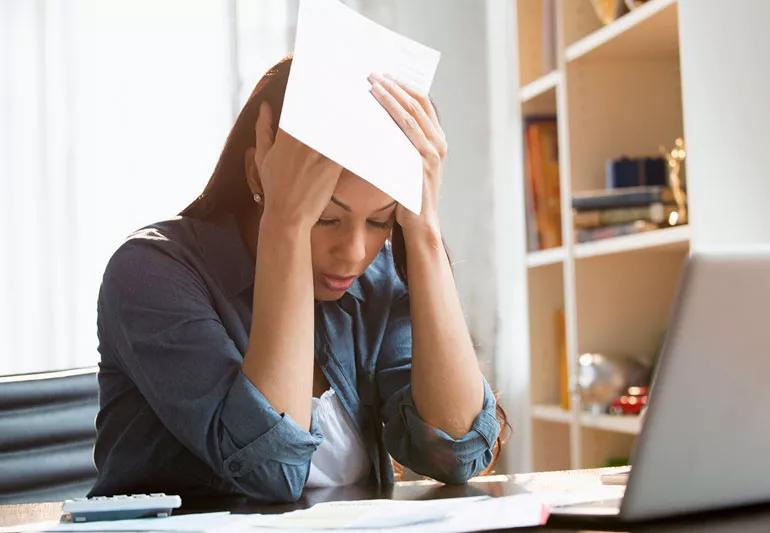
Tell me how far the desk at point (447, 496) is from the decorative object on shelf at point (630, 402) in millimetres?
1166

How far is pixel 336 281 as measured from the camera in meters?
1.23

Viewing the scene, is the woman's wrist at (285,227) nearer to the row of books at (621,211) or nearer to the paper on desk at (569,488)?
the paper on desk at (569,488)

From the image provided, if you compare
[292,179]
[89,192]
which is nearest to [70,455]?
[292,179]

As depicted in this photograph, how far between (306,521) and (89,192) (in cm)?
216

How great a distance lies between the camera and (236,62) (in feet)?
9.36

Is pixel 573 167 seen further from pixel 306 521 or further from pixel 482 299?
pixel 306 521

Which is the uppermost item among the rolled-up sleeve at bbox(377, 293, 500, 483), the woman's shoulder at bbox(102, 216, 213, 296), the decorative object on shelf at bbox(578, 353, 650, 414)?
the woman's shoulder at bbox(102, 216, 213, 296)

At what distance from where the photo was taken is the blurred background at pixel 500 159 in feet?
7.57

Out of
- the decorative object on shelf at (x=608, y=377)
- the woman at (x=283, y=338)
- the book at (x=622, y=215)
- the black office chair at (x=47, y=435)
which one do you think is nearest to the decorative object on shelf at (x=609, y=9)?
the book at (x=622, y=215)

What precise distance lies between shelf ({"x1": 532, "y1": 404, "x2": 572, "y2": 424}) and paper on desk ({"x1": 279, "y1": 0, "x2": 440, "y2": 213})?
5.18ft

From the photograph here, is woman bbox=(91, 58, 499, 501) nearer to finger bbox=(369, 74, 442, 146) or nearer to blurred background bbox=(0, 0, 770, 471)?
finger bbox=(369, 74, 442, 146)

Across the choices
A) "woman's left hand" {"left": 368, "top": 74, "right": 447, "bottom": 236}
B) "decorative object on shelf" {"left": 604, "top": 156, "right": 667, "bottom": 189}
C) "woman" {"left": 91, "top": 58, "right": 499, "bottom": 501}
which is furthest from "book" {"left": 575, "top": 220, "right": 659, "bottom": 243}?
"woman's left hand" {"left": 368, "top": 74, "right": 447, "bottom": 236}

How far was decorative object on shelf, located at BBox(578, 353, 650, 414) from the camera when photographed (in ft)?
7.83

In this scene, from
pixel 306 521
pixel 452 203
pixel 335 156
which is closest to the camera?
pixel 306 521
